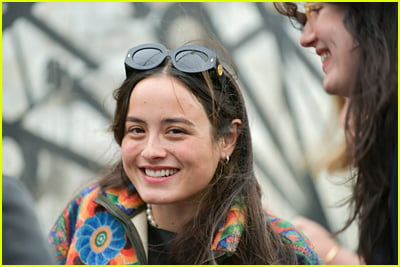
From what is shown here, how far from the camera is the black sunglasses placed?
2467mm

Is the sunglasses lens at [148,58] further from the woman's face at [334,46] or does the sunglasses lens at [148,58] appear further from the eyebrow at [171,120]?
the woman's face at [334,46]

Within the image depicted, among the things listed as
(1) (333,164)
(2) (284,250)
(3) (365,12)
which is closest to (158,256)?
(2) (284,250)

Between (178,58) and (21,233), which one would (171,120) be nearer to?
(178,58)

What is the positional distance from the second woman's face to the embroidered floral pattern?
0.79ft

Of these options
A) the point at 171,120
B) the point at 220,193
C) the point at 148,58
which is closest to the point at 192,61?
the point at 148,58

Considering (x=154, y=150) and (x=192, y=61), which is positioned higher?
(x=192, y=61)

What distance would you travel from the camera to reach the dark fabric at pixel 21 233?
1245 millimetres

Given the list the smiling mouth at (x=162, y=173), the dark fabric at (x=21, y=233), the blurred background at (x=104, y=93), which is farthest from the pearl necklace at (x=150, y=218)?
the blurred background at (x=104, y=93)

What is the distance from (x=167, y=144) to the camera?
233 cm

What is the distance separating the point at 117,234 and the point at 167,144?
0.45 m

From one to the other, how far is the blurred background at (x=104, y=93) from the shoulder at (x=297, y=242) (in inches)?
117

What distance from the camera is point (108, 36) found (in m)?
5.54

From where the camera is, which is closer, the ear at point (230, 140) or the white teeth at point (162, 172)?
the white teeth at point (162, 172)

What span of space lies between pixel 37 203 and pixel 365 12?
168 inches
